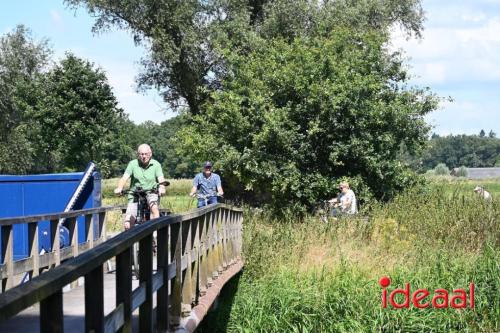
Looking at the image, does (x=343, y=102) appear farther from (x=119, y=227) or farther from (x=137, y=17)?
(x=137, y=17)

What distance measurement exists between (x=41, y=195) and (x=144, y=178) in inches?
83.2

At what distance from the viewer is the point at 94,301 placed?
3.39 meters

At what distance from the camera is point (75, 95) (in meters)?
31.3

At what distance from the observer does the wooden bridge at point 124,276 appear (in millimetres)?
2803

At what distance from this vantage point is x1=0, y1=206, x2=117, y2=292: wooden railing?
22.7ft

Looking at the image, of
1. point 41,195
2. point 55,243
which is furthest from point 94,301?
point 41,195

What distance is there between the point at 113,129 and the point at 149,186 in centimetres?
2484

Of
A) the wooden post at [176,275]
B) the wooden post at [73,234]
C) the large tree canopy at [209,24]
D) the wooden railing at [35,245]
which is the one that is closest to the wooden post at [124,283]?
the wooden post at [176,275]

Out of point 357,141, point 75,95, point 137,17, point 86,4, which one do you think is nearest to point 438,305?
point 357,141

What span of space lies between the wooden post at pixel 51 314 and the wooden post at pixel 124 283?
4.23 ft

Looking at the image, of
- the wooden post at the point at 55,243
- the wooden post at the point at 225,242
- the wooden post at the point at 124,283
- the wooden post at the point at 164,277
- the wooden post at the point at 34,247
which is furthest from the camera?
the wooden post at the point at 225,242

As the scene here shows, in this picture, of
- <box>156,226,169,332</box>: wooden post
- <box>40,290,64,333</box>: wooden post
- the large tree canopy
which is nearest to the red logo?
<box>156,226,169,332</box>: wooden post

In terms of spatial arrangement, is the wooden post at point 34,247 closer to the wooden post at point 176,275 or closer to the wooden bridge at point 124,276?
the wooden bridge at point 124,276

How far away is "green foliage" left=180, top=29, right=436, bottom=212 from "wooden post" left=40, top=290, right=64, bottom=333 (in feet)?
53.8
